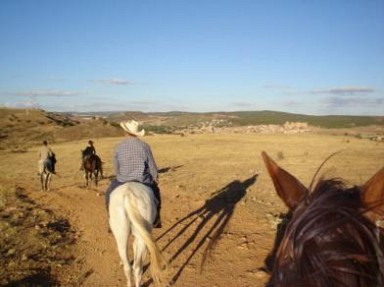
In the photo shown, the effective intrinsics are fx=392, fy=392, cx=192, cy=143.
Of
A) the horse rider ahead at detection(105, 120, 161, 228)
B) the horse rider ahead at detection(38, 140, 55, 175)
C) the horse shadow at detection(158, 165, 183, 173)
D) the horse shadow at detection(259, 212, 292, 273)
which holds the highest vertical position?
the horse rider ahead at detection(105, 120, 161, 228)

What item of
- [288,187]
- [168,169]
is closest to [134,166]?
[288,187]

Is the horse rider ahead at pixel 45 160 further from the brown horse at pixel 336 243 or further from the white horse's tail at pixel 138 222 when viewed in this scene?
the brown horse at pixel 336 243

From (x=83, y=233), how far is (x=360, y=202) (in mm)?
8715

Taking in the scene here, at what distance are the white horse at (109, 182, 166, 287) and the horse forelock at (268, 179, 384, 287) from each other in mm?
4117

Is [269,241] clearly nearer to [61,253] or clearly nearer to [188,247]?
[188,247]

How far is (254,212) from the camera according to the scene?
1081 centimetres

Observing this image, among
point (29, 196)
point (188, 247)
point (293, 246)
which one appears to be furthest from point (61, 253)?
point (293, 246)

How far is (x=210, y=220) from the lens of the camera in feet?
33.4

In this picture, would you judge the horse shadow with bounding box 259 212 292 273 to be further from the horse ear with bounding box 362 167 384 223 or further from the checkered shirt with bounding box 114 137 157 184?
the horse ear with bounding box 362 167 384 223

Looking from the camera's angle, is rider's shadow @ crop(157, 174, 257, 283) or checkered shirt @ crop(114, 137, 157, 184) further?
rider's shadow @ crop(157, 174, 257, 283)

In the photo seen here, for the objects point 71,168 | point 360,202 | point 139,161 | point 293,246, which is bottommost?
point 71,168

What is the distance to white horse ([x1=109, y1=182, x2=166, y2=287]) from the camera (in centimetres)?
545

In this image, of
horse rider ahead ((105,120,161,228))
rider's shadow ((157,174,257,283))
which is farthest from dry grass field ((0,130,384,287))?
horse rider ahead ((105,120,161,228))

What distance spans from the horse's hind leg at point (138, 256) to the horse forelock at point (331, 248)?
4.43 meters
